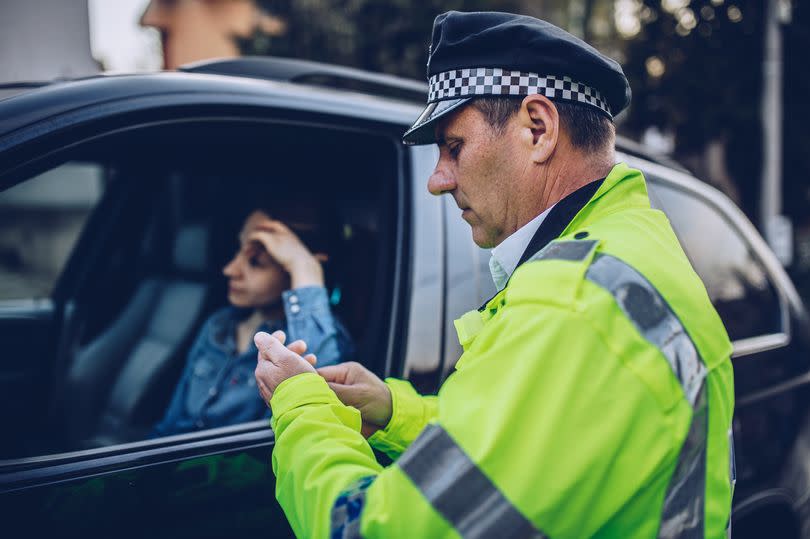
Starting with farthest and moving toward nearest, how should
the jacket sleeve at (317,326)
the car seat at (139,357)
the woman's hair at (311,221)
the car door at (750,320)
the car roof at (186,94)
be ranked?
the car seat at (139,357)
the woman's hair at (311,221)
the car door at (750,320)
the jacket sleeve at (317,326)
the car roof at (186,94)

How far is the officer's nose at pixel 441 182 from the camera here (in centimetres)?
141

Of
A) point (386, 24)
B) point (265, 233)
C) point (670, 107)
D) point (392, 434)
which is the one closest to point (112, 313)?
point (265, 233)

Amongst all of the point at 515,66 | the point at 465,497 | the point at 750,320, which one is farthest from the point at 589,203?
the point at 750,320

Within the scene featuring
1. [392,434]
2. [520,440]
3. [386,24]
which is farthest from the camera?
[386,24]

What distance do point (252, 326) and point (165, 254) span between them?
1.11m

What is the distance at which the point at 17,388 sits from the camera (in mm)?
3006

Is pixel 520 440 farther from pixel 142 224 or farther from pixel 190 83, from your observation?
pixel 142 224

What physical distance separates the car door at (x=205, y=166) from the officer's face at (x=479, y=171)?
1.49 feet

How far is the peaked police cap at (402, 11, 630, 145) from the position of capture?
1276mm

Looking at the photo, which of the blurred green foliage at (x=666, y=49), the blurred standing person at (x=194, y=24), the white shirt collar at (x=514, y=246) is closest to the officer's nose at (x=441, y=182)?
the white shirt collar at (x=514, y=246)

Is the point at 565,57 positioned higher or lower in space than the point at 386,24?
lower

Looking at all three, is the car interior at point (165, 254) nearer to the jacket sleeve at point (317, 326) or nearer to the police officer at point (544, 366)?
the jacket sleeve at point (317, 326)

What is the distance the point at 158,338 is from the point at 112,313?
360 millimetres

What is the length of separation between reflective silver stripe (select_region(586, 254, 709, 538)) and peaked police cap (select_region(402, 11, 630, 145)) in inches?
15.3
